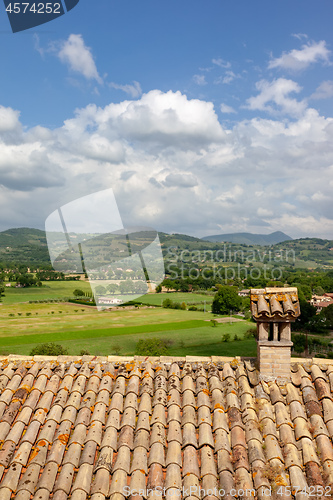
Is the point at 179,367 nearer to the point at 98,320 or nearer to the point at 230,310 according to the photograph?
the point at 98,320

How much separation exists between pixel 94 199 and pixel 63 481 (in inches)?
298

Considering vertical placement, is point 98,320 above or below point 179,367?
below

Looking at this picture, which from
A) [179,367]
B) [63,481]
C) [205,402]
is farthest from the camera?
[179,367]

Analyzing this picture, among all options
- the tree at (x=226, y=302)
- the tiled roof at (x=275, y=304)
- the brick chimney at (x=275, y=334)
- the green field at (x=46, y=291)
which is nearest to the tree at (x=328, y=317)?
the tree at (x=226, y=302)

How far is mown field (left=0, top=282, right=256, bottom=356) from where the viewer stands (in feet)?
146

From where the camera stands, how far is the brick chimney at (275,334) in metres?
5.26

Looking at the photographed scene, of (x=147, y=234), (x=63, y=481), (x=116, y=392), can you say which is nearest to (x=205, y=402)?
(x=116, y=392)

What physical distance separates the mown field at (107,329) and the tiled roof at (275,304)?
119ft

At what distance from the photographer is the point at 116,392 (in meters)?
4.97

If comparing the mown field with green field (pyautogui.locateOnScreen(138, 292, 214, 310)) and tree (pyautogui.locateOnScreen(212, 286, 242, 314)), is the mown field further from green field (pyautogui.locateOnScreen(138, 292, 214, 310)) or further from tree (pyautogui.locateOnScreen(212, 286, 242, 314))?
green field (pyautogui.locateOnScreen(138, 292, 214, 310))

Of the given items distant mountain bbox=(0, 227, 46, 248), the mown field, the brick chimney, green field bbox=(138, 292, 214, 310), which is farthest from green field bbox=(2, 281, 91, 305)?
the brick chimney

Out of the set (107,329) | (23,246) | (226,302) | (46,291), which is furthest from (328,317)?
(23,246)

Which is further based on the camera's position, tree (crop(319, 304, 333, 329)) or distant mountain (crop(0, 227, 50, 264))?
distant mountain (crop(0, 227, 50, 264))

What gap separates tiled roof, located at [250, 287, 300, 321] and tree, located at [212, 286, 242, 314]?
66579mm
